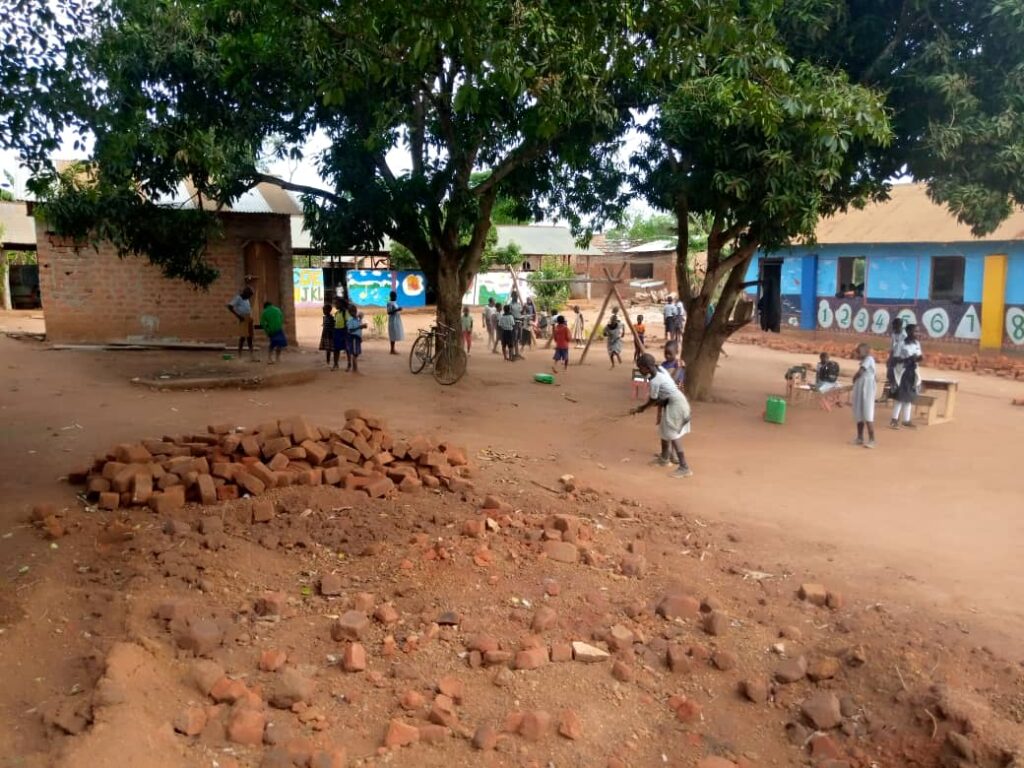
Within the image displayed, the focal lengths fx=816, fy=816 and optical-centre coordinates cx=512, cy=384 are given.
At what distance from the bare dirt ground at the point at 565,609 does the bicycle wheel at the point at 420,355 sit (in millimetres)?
6549

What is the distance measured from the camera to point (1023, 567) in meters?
6.14

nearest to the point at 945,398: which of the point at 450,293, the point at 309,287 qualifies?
the point at 450,293

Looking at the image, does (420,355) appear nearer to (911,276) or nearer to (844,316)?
(911,276)

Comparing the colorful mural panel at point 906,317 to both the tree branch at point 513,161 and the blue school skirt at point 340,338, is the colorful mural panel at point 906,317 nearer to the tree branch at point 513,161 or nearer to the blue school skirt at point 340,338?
the tree branch at point 513,161

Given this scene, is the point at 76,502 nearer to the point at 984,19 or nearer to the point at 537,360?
the point at 984,19

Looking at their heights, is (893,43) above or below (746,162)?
above

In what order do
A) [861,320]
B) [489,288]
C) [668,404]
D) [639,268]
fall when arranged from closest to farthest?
[668,404]
[861,320]
[489,288]
[639,268]

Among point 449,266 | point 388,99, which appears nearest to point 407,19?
point 388,99

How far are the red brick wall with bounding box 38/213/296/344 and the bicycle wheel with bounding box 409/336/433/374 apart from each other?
500cm

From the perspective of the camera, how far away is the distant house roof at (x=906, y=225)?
19984mm

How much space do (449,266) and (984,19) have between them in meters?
8.46

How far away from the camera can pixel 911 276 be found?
2194 cm

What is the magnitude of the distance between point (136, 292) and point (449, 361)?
26.7ft

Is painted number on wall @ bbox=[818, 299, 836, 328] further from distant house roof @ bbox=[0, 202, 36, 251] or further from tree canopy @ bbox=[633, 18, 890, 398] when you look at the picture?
distant house roof @ bbox=[0, 202, 36, 251]
